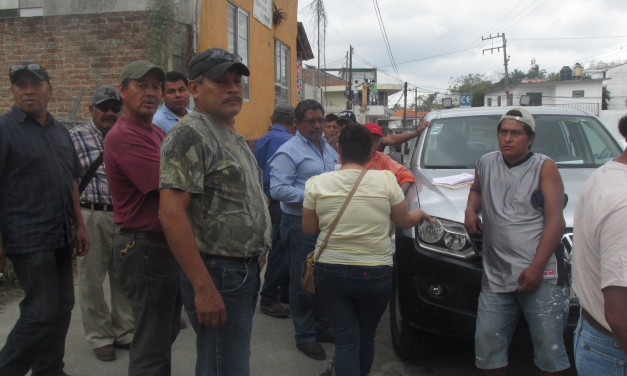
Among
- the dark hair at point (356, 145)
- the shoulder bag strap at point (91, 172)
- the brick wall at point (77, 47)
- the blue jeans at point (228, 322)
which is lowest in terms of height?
the blue jeans at point (228, 322)

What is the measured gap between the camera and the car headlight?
3143mm

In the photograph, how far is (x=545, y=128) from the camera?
462cm

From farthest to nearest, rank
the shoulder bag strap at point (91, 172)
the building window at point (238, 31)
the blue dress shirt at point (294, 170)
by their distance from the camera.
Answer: the building window at point (238, 31)
the blue dress shirt at point (294, 170)
the shoulder bag strap at point (91, 172)

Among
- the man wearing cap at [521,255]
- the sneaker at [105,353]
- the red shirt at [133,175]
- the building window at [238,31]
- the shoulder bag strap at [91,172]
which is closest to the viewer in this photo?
the red shirt at [133,175]

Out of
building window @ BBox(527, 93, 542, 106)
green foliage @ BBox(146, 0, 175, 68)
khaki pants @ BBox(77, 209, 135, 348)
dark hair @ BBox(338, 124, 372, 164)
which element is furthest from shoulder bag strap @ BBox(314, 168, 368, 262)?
green foliage @ BBox(146, 0, 175, 68)

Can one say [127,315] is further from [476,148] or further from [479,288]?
[476,148]

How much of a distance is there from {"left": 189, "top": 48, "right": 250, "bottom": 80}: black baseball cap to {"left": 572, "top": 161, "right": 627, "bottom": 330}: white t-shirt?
146cm

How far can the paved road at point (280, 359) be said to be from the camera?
361 cm

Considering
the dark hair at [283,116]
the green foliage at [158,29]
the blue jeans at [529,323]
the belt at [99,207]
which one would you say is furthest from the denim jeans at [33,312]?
the green foliage at [158,29]

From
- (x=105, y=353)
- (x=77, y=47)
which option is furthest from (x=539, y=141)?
(x=77, y=47)

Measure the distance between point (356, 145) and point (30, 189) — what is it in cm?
184

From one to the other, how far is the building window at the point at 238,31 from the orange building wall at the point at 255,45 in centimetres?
11

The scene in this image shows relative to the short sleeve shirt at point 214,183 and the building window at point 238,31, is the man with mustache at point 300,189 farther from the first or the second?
the building window at point 238,31

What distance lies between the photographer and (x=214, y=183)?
6.92 ft
